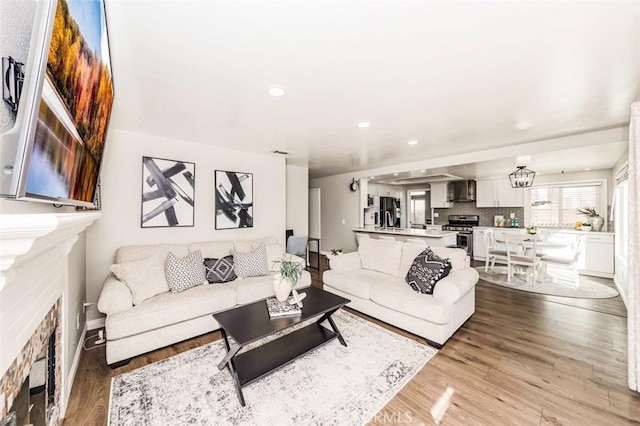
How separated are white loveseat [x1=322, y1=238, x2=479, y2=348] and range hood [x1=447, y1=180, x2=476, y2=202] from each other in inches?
183

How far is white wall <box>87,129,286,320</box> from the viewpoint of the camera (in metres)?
3.15

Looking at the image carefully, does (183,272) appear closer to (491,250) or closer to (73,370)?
(73,370)

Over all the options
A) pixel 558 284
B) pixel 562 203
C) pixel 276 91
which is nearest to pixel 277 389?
pixel 276 91

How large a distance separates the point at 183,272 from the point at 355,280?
2.14 meters

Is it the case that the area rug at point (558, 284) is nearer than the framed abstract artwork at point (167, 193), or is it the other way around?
the framed abstract artwork at point (167, 193)

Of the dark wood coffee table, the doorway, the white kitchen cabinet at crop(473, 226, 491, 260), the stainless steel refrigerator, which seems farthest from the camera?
the doorway

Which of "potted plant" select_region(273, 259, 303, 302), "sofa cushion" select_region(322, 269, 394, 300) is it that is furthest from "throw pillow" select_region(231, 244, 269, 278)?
"potted plant" select_region(273, 259, 303, 302)

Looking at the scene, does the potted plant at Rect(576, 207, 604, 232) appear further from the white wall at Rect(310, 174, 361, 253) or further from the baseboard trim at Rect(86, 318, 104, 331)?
the baseboard trim at Rect(86, 318, 104, 331)

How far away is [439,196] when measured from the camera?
302 inches

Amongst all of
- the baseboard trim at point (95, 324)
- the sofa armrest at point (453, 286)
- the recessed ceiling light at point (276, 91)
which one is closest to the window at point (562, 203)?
the sofa armrest at point (453, 286)

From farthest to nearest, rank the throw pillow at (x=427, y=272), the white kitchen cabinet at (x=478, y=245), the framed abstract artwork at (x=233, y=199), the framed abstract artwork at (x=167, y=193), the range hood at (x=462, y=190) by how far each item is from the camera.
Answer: the range hood at (x=462, y=190)
the white kitchen cabinet at (x=478, y=245)
the framed abstract artwork at (x=233, y=199)
the framed abstract artwork at (x=167, y=193)
the throw pillow at (x=427, y=272)

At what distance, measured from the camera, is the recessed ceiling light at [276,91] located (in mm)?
2186

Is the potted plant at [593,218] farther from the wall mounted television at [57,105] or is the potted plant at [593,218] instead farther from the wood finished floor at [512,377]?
the wall mounted television at [57,105]

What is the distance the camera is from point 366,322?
10.1ft
